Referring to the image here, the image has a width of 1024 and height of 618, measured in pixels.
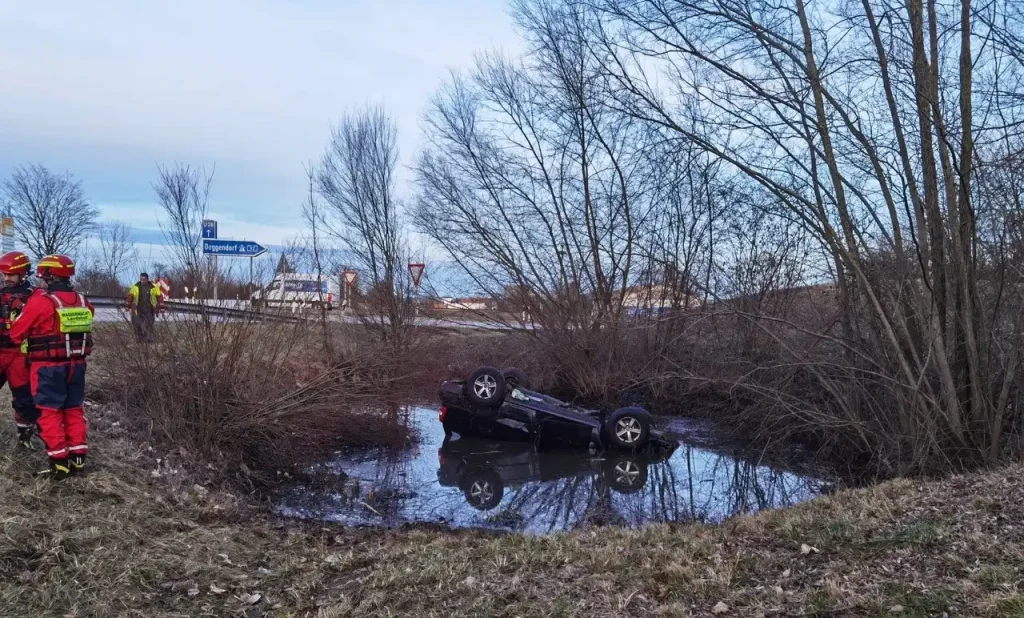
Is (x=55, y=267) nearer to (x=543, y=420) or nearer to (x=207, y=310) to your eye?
(x=207, y=310)

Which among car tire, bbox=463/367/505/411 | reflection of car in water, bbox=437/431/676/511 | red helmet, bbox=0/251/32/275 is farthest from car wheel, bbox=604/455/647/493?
red helmet, bbox=0/251/32/275

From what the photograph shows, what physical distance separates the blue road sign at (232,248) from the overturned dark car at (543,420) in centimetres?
384

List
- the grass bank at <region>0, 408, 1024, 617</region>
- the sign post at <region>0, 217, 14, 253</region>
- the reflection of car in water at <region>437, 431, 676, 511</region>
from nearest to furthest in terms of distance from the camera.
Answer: the grass bank at <region>0, 408, 1024, 617</region> < the reflection of car in water at <region>437, 431, 676, 511</region> < the sign post at <region>0, 217, 14, 253</region>

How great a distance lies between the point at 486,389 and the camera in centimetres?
1112

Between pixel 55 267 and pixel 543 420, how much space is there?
699 cm

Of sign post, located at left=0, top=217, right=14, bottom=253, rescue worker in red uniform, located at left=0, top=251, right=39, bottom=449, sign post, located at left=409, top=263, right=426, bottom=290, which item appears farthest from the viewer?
sign post, located at left=409, top=263, right=426, bottom=290

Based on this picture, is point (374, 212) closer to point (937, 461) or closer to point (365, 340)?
point (365, 340)

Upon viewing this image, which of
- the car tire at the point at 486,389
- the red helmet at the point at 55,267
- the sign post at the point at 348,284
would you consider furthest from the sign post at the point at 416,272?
the red helmet at the point at 55,267

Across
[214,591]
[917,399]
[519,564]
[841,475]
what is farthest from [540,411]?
[214,591]

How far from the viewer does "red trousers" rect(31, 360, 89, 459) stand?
5832 millimetres

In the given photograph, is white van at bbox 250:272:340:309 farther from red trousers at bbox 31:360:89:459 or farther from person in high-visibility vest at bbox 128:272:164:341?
red trousers at bbox 31:360:89:459

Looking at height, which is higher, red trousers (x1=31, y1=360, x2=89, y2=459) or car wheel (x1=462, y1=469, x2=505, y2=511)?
red trousers (x1=31, y1=360, x2=89, y2=459)

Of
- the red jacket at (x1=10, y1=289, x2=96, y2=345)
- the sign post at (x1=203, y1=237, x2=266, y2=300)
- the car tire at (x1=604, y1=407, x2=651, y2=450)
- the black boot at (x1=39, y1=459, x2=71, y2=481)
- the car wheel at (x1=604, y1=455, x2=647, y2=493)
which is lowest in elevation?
the car wheel at (x1=604, y1=455, x2=647, y2=493)

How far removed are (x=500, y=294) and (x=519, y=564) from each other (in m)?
12.9
